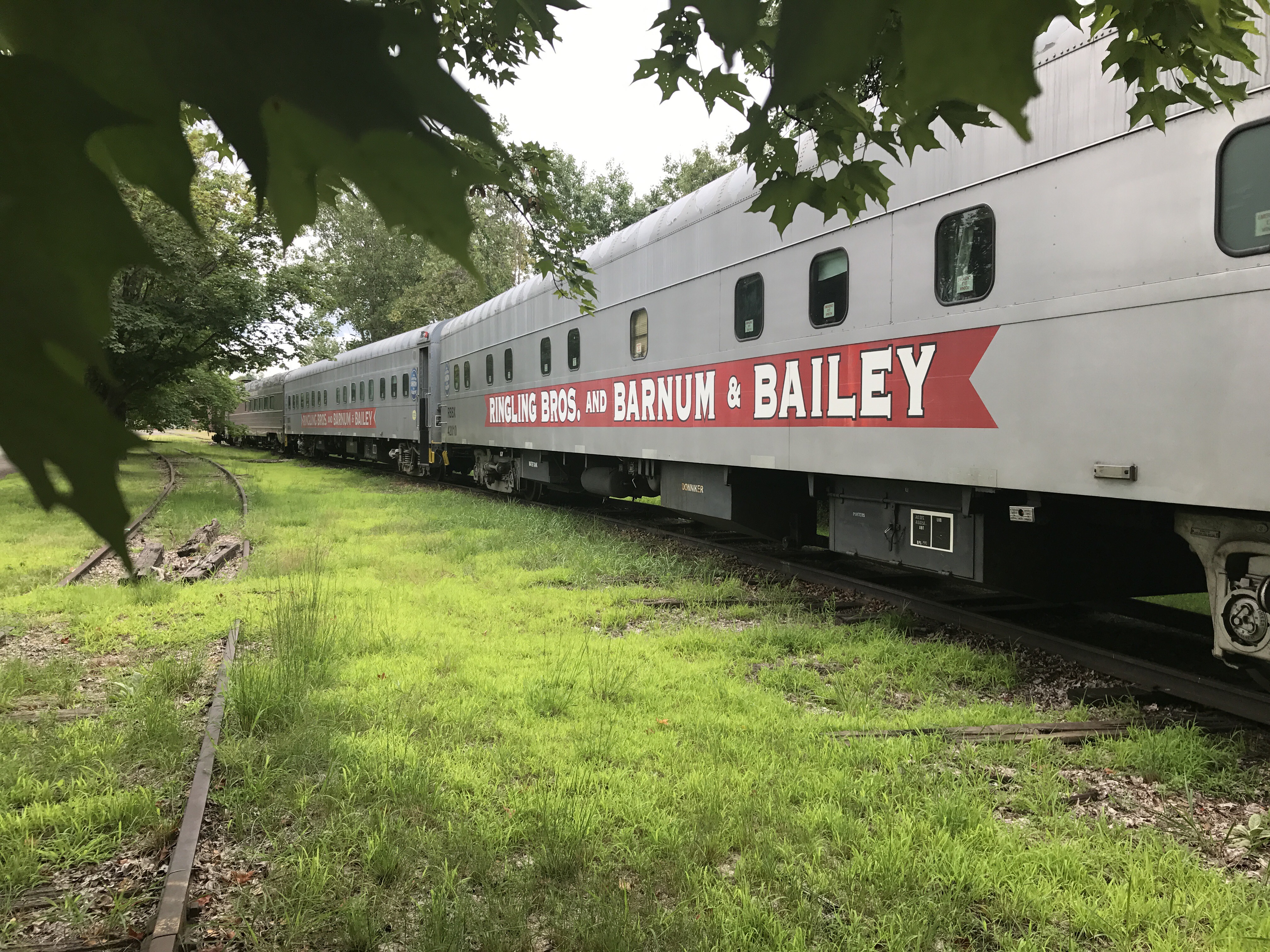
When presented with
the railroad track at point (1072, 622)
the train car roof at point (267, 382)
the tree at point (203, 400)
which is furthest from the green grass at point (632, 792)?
the train car roof at point (267, 382)

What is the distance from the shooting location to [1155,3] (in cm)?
158

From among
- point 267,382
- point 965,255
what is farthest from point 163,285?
point 267,382

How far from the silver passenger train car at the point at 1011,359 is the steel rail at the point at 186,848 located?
10.1 feet

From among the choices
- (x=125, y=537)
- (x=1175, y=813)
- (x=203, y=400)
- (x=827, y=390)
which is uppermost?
(x=203, y=400)

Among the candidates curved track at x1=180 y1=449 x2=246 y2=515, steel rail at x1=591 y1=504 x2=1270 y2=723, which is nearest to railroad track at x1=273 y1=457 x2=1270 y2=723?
steel rail at x1=591 y1=504 x2=1270 y2=723

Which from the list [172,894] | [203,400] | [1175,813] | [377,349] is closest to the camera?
[172,894]

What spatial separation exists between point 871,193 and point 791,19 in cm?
232

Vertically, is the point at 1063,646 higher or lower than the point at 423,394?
lower

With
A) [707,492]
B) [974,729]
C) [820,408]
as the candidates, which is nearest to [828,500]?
[820,408]

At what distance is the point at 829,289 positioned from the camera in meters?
6.12

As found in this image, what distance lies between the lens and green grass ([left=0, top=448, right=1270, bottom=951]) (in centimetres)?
260

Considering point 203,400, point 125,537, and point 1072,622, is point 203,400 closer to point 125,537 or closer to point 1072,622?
point 1072,622

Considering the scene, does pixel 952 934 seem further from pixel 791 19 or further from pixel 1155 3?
pixel 791 19

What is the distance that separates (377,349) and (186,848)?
795 inches
